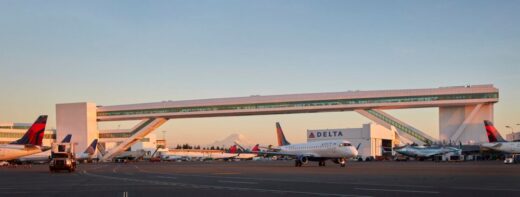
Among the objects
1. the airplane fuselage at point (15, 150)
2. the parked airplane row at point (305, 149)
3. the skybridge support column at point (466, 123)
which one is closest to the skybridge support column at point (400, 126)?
the skybridge support column at point (466, 123)

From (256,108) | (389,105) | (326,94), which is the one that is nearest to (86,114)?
(256,108)

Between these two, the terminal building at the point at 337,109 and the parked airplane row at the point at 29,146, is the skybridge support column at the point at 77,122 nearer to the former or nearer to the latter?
the terminal building at the point at 337,109

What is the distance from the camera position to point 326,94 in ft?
386

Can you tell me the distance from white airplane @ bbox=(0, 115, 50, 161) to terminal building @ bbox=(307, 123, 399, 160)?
2616 inches

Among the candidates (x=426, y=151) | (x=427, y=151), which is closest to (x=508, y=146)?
(x=427, y=151)

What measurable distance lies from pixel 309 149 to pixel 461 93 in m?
52.7

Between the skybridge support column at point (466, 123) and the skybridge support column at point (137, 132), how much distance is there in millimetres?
62689

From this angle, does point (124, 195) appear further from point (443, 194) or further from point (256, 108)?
point (256, 108)

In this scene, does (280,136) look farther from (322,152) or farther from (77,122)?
(77,122)

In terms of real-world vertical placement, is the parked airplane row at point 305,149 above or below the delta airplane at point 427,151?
above

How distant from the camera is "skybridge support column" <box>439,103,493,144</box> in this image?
359 ft

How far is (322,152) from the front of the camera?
63906 millimetres

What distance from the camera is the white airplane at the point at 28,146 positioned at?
64.5 meters

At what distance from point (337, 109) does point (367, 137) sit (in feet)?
28.7
